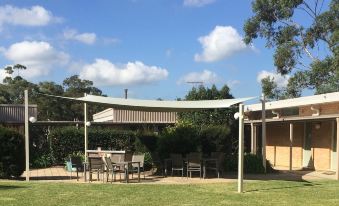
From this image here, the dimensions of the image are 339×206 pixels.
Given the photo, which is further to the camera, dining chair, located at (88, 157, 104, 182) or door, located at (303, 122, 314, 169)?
door, located at (303, 122, 314, 169)

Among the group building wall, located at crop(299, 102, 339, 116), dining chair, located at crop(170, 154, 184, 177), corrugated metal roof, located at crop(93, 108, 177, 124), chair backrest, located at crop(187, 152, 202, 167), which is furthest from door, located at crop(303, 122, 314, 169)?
corrugated metal roof, located at crop(93, 108, 177, 124)

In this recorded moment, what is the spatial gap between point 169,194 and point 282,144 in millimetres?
11934

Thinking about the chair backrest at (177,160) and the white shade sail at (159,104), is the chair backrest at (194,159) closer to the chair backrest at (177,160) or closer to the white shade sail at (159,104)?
the chair backrest at (177,160)

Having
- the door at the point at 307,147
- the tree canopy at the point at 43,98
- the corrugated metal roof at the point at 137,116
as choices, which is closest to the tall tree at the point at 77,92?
the tree canopy at the point at 43,98

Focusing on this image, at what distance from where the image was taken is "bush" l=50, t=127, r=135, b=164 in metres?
20.3

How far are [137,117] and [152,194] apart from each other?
22.0m

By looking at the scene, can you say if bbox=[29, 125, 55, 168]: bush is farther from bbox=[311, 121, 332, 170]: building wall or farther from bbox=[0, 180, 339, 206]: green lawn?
bbox=[311, 121, 332, 170]: building wall

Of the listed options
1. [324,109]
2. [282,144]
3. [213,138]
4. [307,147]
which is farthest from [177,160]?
[282,144]

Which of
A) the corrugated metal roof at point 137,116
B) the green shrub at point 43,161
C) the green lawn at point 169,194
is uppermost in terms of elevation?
the corrugated metal roof at point 137,116

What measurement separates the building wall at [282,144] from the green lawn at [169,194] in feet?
24.5

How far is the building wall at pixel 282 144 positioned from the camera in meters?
19.9

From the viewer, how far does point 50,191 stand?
35.3 ft

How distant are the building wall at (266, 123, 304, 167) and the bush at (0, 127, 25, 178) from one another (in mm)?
11139

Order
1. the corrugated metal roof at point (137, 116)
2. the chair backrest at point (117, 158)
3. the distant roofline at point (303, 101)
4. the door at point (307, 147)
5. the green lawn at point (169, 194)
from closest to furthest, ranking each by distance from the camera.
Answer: the green lawn at point (169, 194) < the chair backrest at point (117, 158) < the distant roofline at point (303, 101) < the door at point (307, 147) < the corrugated metal roof at point (137, 116)
